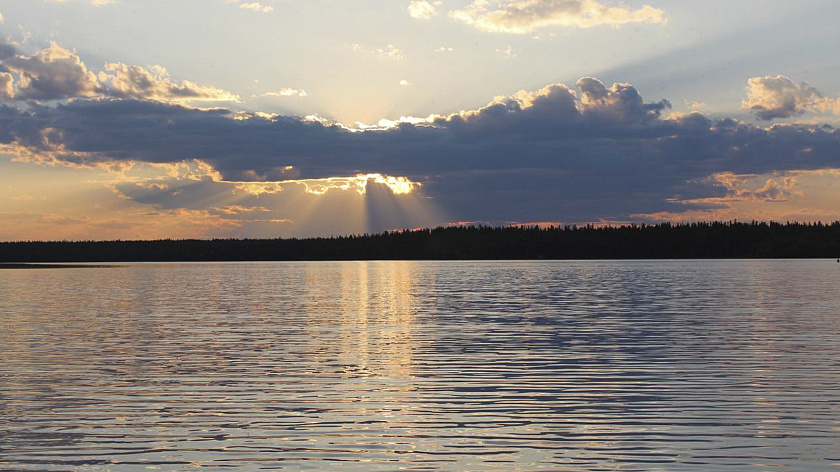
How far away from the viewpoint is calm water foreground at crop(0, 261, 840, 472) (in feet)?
56.0

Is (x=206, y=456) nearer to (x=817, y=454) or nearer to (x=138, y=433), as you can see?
(x=138, y=433)

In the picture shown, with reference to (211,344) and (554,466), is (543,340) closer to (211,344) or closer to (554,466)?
(211,344)

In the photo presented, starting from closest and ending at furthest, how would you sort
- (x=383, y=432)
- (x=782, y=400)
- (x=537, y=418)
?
(x=383, y=432), (x=537, y=418), (x=782, y=400)

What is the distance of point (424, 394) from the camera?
24094mm

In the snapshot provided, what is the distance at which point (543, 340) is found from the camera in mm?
38406

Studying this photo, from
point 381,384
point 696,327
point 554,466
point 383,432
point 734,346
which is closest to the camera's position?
point 554,466

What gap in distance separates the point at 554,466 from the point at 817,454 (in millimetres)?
5065

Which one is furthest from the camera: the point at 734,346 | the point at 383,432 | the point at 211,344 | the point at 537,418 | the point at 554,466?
the point at 211,344

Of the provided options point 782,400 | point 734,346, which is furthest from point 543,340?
point 782,400

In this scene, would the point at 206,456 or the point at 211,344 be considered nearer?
the point at 206,456

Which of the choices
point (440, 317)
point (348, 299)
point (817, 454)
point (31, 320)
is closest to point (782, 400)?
point (817, 454)

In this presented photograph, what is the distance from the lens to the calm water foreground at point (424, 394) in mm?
17062

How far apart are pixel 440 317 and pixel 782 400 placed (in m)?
31.2

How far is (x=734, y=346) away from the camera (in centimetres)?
3541
